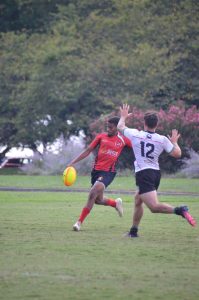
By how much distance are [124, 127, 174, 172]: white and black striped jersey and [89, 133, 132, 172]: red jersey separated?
7.28ft

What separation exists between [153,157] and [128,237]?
1.38 m

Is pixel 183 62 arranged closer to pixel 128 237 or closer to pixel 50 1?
pixel 50 1

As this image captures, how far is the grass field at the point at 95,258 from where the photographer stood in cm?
945

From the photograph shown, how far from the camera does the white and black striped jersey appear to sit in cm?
1452

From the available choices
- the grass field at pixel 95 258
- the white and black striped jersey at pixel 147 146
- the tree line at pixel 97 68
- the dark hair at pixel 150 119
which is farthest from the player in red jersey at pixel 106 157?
the tree line at pixel 97 68

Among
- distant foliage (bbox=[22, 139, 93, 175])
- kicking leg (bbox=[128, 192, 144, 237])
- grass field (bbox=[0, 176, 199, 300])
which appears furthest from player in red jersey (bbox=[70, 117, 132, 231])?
distant foliage (bbox=[22, 139, 93, 175])

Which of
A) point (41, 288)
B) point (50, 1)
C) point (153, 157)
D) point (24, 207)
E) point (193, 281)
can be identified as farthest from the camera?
point (50, 1)

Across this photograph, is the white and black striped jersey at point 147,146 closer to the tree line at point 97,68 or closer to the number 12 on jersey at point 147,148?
Result: the number 12 on jersey at point 147,148

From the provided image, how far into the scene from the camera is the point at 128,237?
15.0 m

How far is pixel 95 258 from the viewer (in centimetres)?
1194

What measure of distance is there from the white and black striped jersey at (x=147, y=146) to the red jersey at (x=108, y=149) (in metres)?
2.22

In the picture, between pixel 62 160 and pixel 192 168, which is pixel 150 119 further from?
pixel 62 160

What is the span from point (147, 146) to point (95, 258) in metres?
3.04

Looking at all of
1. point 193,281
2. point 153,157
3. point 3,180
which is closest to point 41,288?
point 193,281
